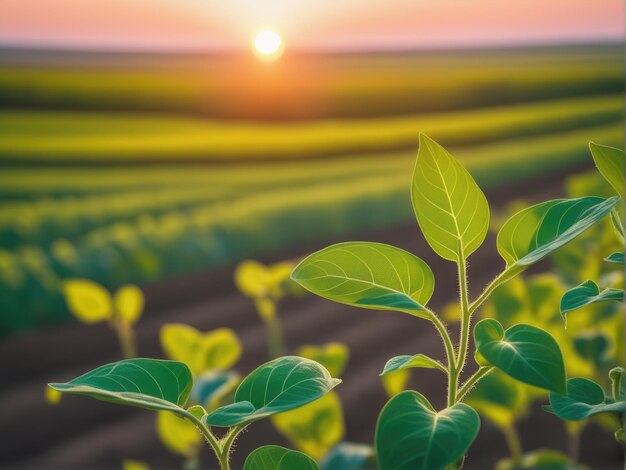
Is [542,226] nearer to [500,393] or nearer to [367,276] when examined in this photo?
[367,276]

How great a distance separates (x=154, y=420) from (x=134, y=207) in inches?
90.1

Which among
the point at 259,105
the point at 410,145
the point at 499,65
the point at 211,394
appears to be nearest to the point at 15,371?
the point at 211,394

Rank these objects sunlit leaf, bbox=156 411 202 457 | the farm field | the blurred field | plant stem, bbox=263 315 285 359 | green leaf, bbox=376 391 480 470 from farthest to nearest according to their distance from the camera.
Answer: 1. the blurred field
2. the farm field
3. plant stem, bbox=263 315 285 359
4. sunlit leaf, bbox=156 411 202 457
5. green leaf, bbox=376 391 480 470

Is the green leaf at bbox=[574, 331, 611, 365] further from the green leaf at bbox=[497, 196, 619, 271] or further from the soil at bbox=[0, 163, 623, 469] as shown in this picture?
the soil at bbox=[0, 163, 623, 469]

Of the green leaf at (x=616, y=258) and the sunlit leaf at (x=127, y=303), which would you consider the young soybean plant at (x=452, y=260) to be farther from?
the sunlit leaf at (x=127, y=303)

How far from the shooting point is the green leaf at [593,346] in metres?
0.76

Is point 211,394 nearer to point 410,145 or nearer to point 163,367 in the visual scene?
point 163,367

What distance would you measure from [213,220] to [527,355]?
3.77 metres

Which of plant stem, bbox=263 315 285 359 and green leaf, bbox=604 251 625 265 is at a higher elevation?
green leaf, bbox=604 251 625 265

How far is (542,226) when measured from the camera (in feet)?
0.96

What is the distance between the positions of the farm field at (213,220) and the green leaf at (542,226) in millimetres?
63

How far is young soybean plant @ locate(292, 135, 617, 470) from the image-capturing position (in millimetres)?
261

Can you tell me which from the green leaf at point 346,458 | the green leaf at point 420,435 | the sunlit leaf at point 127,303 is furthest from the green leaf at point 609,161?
the sunlit leaf at point 127,303

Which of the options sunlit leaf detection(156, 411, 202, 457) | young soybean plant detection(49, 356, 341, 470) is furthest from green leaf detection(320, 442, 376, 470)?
young soybean plant detection(49, 356, 341, 470)
